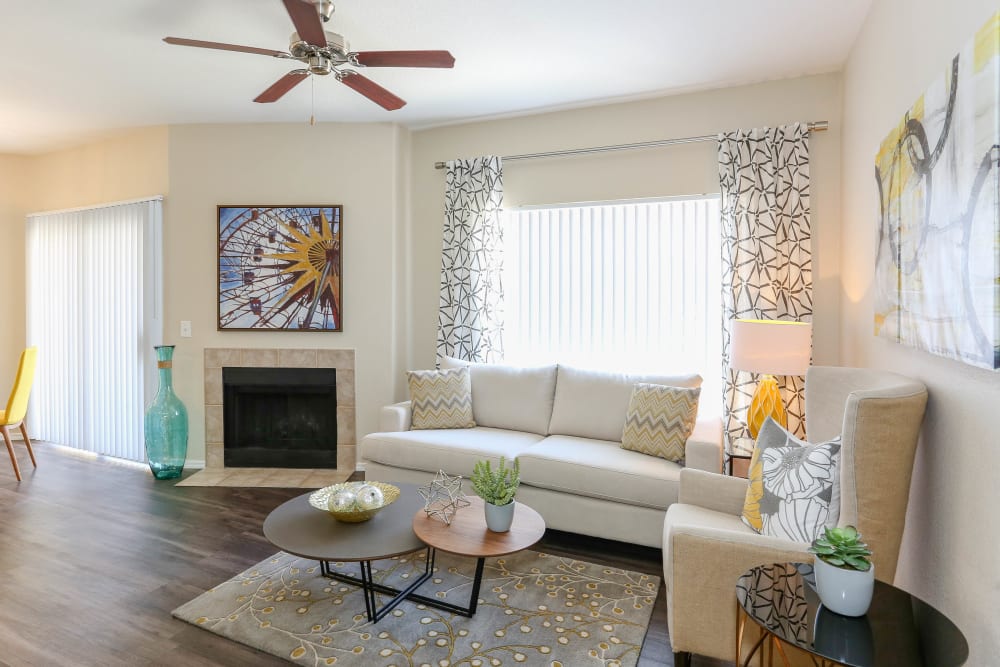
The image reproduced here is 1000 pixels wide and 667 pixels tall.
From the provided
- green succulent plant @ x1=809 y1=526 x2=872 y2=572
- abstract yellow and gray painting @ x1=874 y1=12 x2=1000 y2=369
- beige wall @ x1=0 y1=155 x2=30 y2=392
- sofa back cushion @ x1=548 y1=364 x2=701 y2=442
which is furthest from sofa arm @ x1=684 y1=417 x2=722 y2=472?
beige wall @ x1=0 y1=155 x2=30 y2=392

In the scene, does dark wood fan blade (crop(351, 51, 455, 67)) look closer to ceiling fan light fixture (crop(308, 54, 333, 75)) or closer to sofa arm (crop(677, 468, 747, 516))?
ceiling fan light fixture (crop(308, 54, 333, 75))

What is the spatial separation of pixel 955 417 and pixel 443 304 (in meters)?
3.37

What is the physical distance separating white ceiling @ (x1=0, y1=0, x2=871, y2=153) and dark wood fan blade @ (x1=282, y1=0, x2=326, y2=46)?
509 millimetres

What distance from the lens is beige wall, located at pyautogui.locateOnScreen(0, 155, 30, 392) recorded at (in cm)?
550

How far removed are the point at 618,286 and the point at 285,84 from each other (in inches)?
96.4

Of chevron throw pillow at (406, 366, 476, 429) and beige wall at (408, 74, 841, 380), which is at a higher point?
beige wall at (408, 74, 841, 380)

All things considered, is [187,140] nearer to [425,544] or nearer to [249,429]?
[249,429]

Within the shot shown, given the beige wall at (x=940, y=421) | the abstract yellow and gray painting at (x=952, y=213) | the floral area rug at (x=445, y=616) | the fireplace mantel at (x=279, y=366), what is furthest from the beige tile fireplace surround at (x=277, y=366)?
the abstract yellow and gray painting at (x=952, y=213)

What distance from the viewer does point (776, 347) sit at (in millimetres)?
3014

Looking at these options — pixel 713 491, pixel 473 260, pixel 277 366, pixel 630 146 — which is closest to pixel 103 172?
pixel 277 366

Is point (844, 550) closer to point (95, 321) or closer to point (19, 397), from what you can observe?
point (19, 397)

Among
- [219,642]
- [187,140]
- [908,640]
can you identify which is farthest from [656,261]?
[187,140]

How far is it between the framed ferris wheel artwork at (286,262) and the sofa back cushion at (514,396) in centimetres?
133

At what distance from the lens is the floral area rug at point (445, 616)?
211 cm
